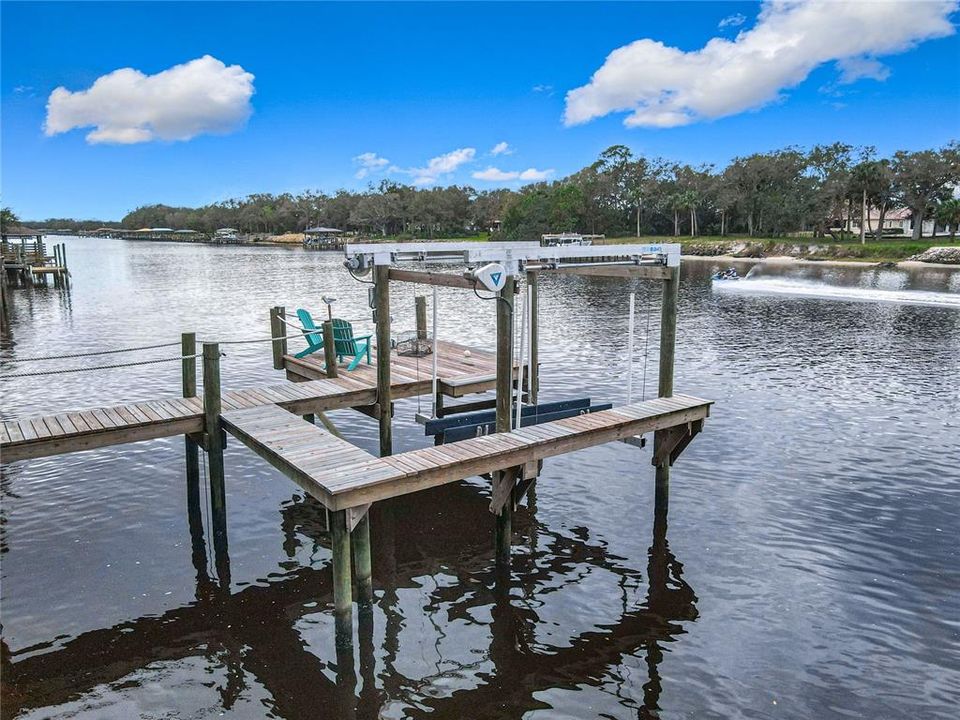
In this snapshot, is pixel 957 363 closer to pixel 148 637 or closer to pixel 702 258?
pixel 148 637

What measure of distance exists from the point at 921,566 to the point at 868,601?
1.43 meters

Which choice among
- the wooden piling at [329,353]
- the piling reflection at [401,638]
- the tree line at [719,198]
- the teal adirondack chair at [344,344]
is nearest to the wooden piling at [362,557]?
the piling reflection at [401,638]

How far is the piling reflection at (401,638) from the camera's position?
7004 mm

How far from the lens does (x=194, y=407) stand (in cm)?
1016

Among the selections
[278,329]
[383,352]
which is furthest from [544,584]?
[278,329]

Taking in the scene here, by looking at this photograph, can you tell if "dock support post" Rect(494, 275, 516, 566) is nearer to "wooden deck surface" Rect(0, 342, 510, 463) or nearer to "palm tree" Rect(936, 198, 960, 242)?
"wooden deck surface" Rect(0, 342, 510, 463)

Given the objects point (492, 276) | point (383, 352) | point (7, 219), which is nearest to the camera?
point (492, 276)

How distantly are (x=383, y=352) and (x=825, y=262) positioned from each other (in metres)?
67.2

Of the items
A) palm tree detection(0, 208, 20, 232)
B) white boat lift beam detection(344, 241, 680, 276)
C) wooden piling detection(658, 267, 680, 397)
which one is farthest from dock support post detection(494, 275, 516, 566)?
palm tree detection(0, 208, 20, 232)

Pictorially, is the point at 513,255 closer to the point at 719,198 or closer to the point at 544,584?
the point at 544,584

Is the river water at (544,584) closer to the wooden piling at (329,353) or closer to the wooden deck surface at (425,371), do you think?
the wooden deck surface at (425,371)

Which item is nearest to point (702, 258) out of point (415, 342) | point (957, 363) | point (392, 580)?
point (957, 363)

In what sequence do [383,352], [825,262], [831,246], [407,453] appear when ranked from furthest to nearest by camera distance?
[831,246] → [825,262] → [383,352] → [407,453]

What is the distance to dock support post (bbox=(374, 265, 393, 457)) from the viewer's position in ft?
36.8
